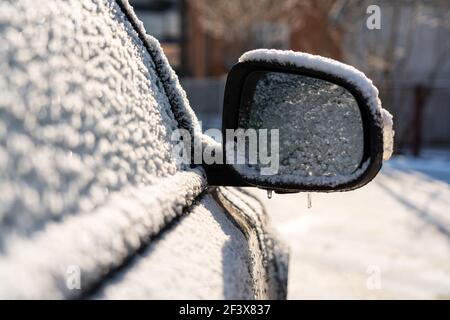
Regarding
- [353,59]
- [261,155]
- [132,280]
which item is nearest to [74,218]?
[132,280]

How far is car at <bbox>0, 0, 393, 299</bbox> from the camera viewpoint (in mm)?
787

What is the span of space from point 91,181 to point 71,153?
0.05m

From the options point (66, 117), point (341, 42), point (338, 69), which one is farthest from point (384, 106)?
point (66, 117)

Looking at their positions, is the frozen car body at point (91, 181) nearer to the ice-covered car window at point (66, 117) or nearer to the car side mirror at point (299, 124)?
the ice-covered car window at point (66, 117)

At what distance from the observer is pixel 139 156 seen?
122cm

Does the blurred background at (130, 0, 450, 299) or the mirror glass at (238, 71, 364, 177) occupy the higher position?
the mirror glass at (238, 71, 364, 177)

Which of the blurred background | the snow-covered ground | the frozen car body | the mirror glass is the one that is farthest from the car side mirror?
the blurred background

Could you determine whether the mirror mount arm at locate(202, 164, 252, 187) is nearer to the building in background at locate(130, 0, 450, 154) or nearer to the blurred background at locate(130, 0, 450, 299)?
the blurred background at locate(130, 0, 450, 299)

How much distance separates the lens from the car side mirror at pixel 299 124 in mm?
1569

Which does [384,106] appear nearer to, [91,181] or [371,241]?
[371,241]

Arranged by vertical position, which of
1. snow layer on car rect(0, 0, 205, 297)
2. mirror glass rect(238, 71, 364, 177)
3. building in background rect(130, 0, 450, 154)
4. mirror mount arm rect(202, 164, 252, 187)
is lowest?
building in background rect(130, 0, 450, 154)

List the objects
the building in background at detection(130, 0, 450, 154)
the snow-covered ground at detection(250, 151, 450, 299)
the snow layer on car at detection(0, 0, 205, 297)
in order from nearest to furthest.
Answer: the snow layer on car at detection(0, 0, 205, 297) → the snow-covered ground at detection(250, 151, 450, 299) → the building in background at detection(130, 0, 450, 154)
